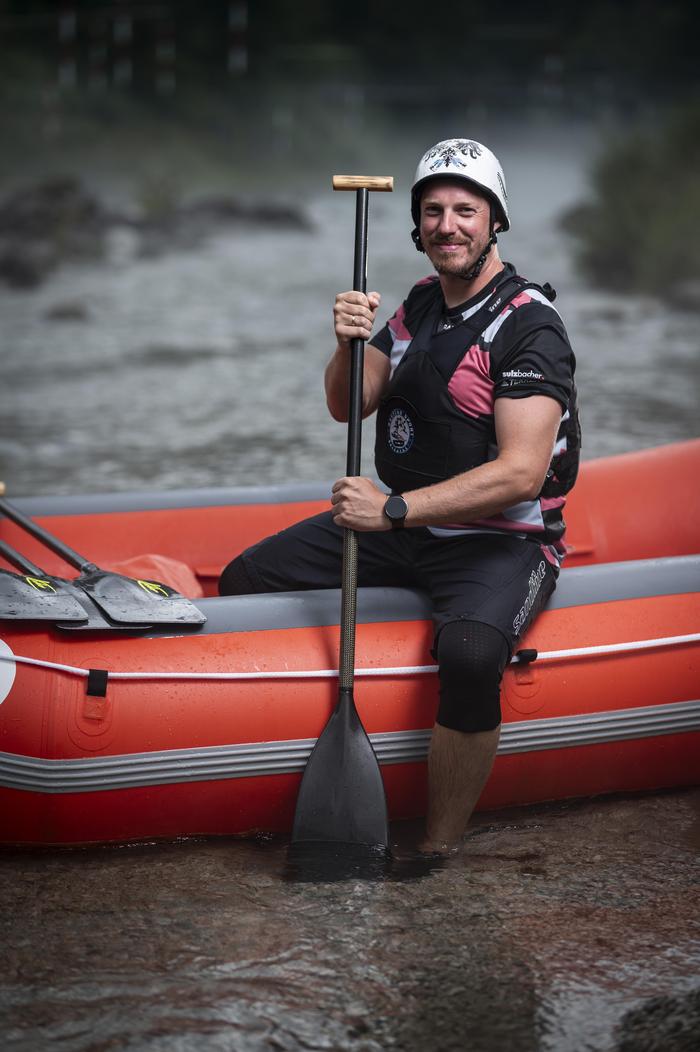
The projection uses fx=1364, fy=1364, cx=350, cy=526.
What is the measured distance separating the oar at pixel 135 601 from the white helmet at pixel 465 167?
3.12 ft

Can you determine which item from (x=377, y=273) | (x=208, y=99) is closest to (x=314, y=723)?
(x=377, y=273)

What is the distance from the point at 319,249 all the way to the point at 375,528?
37.7ft

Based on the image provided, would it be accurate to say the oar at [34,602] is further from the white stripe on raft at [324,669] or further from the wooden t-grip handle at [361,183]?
the wooden t-grip handle at [361,183]

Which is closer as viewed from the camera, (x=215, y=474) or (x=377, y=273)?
(x=215, y=474)

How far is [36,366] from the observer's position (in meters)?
8.88

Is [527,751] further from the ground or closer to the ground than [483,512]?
closer to the ground

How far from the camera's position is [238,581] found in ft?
9.87

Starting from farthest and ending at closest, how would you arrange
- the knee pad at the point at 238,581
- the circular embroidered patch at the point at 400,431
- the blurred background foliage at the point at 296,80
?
the blurred background foliage at the point at 296,80 < the knee pad at the point at 238,581 < the circular embroidered patch at the point at 400,431

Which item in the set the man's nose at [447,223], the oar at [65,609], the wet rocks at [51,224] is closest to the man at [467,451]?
the man's nose at [447,223]

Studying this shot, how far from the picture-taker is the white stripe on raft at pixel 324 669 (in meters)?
2.55

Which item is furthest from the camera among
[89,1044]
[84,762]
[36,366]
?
[36,366]

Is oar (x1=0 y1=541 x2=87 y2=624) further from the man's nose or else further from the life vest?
the man's nose

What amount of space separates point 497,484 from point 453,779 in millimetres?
575

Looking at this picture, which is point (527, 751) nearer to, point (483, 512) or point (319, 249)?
point (483, 512)
